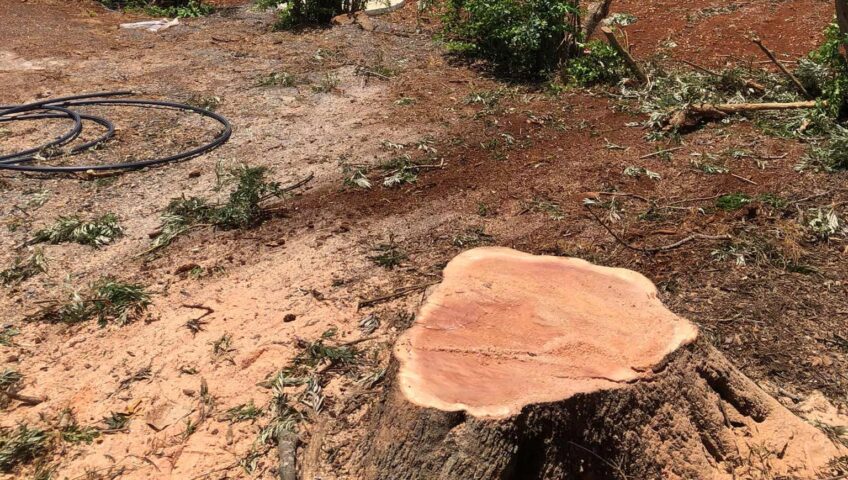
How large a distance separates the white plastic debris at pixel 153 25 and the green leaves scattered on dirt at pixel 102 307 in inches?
263

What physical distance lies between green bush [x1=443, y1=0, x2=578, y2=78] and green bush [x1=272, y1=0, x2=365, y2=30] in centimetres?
239

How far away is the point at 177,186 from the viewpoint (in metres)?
5.09

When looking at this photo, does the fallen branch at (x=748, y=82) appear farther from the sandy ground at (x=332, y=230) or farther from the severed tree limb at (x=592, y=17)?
the severed tree limb at (x=592, y=17)

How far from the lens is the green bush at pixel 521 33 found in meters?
6.68

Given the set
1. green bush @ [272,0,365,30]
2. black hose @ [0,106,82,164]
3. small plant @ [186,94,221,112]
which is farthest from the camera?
green bush @ [272,0,365,30]

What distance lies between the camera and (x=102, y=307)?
365 centimetres

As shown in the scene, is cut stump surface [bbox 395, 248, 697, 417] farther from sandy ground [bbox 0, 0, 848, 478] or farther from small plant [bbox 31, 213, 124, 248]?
small plant [bbox 31, 213, 124, 248]

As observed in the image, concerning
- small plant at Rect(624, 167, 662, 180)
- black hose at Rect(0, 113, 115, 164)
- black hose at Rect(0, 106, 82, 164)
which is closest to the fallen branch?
small plant at Rect(624, 167, 662, 180)

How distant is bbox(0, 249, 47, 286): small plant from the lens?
395 cm

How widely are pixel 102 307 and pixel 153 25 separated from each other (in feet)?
23.2

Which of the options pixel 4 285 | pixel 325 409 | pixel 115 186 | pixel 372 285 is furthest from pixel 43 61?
pixel 325 409

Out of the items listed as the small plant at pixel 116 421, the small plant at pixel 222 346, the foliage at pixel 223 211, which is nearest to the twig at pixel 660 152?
the foliage at pixel 223 211

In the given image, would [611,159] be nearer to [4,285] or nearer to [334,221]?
[334,221]

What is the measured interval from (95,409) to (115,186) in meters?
2.52
